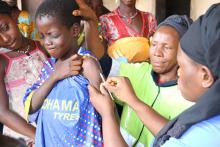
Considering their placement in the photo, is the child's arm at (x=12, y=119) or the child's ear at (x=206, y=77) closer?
the child's ear at (x=206, y=77)

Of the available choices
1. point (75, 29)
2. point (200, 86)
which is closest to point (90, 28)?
point (75, 29)

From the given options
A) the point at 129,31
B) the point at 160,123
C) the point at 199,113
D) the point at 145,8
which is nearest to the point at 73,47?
the point at 160,123

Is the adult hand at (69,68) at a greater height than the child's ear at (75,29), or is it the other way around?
the child's ear at (75,29)

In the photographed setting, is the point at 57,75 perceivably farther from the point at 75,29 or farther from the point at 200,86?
the point at 200,86

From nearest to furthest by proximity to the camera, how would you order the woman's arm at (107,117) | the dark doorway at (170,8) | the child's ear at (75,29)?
1. the woman's arm at (107,117)
2. the child's ear at (75,29)
3. the dark doorway at (170,8)

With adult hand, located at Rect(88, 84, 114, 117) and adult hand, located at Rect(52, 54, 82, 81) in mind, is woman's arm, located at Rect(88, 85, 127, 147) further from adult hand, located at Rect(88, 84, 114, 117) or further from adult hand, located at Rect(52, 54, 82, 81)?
adult hand, located at Rect(52, 54, 82, 81)

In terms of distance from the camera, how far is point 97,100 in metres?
1.46

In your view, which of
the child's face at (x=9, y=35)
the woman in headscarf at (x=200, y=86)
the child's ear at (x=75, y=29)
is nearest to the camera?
the woman in headscarf at (x=200, y=86)

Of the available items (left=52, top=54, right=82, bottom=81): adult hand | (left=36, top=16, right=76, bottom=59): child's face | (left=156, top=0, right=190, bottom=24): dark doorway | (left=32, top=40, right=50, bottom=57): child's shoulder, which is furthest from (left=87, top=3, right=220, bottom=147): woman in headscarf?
(left=156, top=0, right=190, bottom=24): dark doorway

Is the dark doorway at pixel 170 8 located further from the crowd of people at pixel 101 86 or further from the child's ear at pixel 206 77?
the child's ear at pixel 206 77

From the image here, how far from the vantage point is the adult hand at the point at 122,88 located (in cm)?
146

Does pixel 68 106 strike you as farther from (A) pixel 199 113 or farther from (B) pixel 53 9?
(A) pixel 199 113

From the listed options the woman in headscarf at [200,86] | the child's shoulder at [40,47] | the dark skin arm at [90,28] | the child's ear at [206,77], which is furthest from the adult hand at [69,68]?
the child's ear at [206,77]

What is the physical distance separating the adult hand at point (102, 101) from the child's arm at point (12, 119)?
0.48 m
